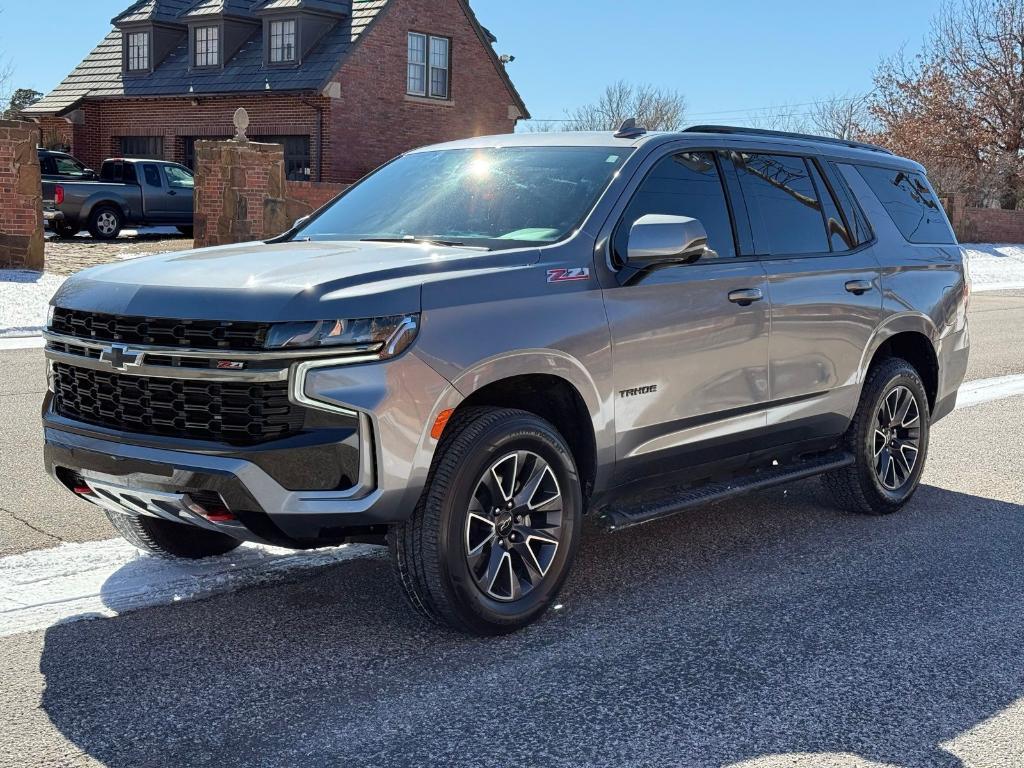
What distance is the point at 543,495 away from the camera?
4.78 m

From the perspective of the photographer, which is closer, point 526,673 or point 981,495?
point 526,673

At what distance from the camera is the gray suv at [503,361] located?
4.19 meters

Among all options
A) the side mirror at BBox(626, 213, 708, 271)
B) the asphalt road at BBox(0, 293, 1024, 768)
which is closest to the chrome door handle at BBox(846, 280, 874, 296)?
the asphalt road at BBox(0, 293, 1024, 768)

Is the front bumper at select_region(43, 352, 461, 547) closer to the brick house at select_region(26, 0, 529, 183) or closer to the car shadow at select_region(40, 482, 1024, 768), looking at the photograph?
the car shadow at select_region(40, 482, 1024, 768)

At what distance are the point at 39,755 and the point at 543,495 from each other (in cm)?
202

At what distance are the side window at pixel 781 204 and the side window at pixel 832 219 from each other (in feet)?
0.16

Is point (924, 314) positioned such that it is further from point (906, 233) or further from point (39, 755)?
point (39, 755)

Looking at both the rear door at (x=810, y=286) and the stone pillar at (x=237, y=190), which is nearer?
the rear door at (x=810, y=286)

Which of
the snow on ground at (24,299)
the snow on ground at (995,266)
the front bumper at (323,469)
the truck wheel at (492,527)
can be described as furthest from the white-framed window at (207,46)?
the front bumper at (323,469)

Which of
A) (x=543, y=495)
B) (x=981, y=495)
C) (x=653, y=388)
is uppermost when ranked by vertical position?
(x=653, y=388)

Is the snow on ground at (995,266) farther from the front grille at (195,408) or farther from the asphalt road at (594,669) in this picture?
the front grille at (195,408)

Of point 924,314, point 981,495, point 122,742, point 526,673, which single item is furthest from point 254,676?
point 981,495

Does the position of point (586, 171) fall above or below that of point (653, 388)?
above

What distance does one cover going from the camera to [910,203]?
7.13m
